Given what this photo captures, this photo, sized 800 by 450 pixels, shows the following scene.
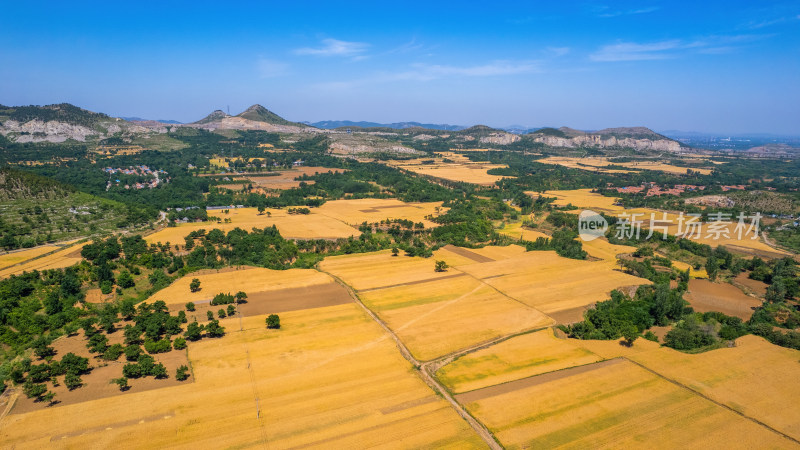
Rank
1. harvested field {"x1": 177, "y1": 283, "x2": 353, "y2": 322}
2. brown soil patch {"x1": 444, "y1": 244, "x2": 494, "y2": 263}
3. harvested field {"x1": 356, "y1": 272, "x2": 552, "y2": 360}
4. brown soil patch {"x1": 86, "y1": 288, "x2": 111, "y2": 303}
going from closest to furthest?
harvested field {"x1": 356, "y1": 272, "x2": 552, "y2": 360} < harvested field {"x1": 177, "y1": 283, "x2": 353, "y2": 322} < brown soil patch {"x1": 86, "y1": 288, "x2": 111, "y2": 303} < brown soil patch {"x1": 444, "y1": 244, "x2": 494, "y2": 263}

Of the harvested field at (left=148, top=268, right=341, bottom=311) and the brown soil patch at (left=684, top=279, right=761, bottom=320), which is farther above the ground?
the harvested field at (left=148, top=268, right=341, bottom=311)

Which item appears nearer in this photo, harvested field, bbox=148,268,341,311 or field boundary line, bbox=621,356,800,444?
field boundary line, bbox=621,356,800,444

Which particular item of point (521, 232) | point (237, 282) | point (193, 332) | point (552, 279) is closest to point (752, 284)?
point (552, 279)

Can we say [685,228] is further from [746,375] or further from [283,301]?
[283,301]

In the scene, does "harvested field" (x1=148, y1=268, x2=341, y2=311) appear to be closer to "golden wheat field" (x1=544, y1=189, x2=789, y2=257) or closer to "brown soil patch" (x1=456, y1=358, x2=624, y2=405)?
"brown soil patch" (x1=456, y1=358, x2=624, y2=405)

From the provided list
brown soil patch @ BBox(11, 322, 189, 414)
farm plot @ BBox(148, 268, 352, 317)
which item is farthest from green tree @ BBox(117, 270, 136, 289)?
brown soil patch @ BBox(11, 322, 189, 414)

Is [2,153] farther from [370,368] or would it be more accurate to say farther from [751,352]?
[751,352]

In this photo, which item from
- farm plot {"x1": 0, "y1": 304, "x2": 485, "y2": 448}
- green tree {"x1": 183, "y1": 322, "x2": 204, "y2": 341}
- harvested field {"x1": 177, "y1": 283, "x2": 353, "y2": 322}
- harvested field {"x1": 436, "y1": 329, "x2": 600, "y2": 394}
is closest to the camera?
farm plot {"x1": 0, "y1": 304, "x2": 485, "y2": 448}

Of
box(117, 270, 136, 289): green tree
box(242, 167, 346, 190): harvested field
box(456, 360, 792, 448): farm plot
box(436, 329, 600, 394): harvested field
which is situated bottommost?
box(436, 329, 600, 394): harvested field
